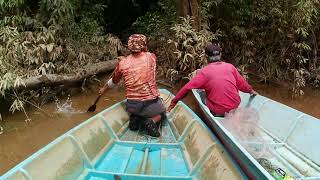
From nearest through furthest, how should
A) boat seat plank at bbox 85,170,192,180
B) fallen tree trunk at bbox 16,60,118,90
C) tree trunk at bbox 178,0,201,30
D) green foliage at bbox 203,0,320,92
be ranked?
boat seat plank at bbox 85,170,192,180
fallen tree trunk at bbox 16,60,118,90
tree trunk at bbox 178,0,201,30
green foliage at bbox 203,0,320,92

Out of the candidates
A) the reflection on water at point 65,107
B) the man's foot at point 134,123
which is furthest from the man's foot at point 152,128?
the reflection on water at point 65,107

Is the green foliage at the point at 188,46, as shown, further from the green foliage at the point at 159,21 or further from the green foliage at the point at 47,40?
the green foliage at the point at 47,40

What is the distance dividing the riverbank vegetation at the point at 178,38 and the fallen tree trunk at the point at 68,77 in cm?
7

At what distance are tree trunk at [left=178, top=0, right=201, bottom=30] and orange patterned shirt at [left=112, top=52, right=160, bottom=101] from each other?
320cm

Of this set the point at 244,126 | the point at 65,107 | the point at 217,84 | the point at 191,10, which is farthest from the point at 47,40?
the point at 244,126

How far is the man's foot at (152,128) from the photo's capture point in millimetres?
5496

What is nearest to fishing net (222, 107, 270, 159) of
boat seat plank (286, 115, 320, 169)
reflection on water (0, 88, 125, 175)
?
boat seat plank (286, 115, 320, 169)

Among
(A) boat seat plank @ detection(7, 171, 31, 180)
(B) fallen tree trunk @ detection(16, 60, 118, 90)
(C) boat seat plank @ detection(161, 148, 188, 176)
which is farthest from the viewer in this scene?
(B) fallen tree trunk @ detection(16, 60, 118, 90)

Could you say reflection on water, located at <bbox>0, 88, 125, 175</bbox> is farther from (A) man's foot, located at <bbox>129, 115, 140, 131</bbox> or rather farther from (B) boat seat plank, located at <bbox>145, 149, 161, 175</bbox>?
(B) boat seat plank, located at <bbox>145, 149, 161, 175</bbox>

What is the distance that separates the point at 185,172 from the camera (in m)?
4.62

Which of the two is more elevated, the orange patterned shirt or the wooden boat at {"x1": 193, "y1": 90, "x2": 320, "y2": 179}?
the orange patterned shirt

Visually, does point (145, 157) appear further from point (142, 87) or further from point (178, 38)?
point (178, 38)

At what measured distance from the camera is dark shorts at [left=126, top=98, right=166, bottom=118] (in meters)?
5.56

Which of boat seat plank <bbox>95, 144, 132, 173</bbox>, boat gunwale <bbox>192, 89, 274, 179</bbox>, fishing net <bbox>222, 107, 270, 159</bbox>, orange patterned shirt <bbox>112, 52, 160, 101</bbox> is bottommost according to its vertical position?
boat seat plank <bbox>95, 144, 132, 173</bbox>
